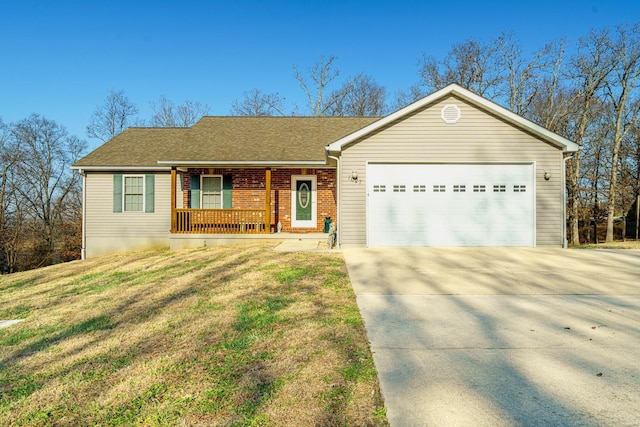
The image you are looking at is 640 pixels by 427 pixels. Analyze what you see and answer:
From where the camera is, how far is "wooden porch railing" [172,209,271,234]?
13.0 metres

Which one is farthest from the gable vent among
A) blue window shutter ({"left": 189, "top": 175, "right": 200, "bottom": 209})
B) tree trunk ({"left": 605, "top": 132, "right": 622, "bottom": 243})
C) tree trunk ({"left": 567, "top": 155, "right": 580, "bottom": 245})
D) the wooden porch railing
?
tree trunk ({"left": 605, "top": 132, "right": 622, "bottom": 243})

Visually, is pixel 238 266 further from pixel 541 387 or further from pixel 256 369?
pixel 541 387

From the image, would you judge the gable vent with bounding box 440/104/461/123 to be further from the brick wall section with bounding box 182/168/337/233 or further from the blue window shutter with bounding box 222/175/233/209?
the blue window shutter with bounding box 222/175/233/209

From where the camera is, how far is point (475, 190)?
1080 cm

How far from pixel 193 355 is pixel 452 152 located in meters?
9.22

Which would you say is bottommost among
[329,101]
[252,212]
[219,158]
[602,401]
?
[602,401]

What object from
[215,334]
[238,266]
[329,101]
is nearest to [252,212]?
[238,266]

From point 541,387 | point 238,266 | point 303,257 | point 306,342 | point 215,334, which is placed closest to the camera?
point 541,387

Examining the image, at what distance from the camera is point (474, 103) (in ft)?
35.3

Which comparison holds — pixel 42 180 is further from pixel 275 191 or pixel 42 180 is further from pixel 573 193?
pixel 573 193

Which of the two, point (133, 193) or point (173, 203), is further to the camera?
point (133, 193)

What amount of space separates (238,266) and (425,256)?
4352 millimetres

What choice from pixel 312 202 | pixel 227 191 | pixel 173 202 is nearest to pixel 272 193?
pixel 312 202

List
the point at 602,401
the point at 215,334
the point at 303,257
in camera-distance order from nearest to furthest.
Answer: the point at 602,401
the point at 215,334
the point at 303,257
